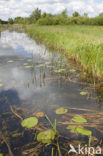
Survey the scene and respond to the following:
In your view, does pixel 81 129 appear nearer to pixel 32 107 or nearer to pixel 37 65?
pixel 32 107

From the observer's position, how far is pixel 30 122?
2033mm

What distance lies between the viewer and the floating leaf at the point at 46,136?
1745 mm

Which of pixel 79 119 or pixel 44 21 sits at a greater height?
pixel 44 21

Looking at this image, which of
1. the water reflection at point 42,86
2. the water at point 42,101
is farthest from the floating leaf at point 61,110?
the water reflection at point 42,86

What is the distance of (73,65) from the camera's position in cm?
491

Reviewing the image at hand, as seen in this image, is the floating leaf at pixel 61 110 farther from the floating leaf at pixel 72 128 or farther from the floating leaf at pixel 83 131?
the floating leaf at pixel 83 131

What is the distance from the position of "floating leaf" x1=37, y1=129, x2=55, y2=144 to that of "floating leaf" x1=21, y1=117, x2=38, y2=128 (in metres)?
0.22

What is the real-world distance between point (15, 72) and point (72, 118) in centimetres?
259

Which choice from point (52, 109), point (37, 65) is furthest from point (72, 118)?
point (37, 65)

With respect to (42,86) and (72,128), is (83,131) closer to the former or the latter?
(72,128)

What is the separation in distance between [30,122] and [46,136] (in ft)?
1.18

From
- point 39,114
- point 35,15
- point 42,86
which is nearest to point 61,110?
point 39,114

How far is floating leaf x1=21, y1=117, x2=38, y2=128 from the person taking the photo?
1.98 metres

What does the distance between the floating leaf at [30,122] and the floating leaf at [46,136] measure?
22cm
